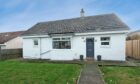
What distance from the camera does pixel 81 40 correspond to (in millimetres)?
17344

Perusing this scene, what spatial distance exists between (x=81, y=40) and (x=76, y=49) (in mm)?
1201

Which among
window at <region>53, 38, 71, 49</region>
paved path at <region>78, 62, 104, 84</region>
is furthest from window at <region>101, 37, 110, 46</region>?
paved path at <region>78, 62, 104, 84</region>

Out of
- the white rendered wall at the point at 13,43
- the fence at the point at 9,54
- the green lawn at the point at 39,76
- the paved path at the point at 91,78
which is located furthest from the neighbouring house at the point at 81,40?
the white rendered wall at the point at 13,43

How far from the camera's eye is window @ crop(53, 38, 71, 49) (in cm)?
1781

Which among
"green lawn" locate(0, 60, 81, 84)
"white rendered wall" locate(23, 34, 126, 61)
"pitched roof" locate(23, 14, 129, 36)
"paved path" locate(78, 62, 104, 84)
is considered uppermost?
"pitched roof" locate(23, 14, 129, 36)

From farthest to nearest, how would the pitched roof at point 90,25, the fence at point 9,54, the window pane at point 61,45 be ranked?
the fence at point 9,54 < the window pane at point 61,45 < the pitched roof at point 90,25

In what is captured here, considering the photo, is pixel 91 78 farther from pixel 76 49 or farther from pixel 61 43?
pixel 61 43

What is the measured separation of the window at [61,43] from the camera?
17814 mm

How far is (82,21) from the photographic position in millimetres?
20406

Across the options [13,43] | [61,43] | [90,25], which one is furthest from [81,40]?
[13,43]

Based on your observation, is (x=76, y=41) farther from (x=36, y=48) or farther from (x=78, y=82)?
(x=78, y=82)

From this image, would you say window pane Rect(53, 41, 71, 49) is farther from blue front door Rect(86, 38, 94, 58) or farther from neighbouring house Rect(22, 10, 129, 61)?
blue front door Rect(86, 38, 94, 58)

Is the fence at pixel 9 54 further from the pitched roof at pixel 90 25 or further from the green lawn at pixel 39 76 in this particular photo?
the green lawn at pixel 39 76

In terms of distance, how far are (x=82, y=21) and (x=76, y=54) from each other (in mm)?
5266
